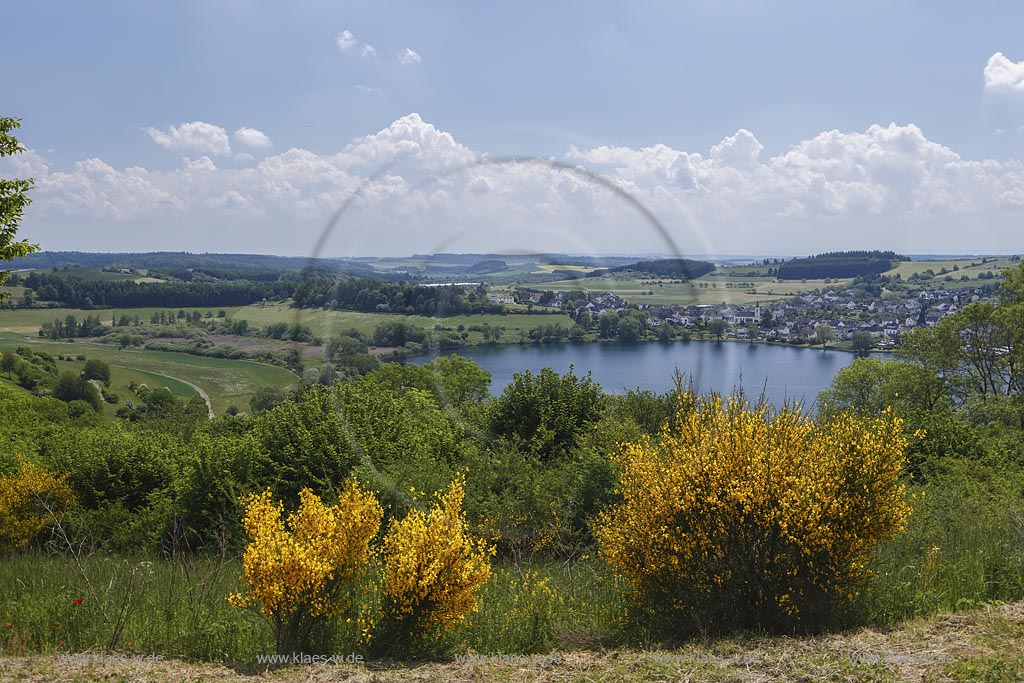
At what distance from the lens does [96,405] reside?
88.4 m

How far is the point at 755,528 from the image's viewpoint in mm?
7523

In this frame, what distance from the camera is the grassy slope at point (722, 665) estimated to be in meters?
6.33

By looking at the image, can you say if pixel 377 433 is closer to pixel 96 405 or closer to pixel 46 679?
pixel 46 679

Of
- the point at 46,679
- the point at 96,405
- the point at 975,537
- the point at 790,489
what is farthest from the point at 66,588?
the point at 96,405

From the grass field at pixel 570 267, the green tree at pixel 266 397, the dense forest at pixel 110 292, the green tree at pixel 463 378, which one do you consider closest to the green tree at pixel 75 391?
the green tree at pixel 266 397

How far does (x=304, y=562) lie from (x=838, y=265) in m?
100

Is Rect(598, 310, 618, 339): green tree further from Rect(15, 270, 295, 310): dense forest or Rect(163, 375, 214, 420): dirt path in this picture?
Rect(15, 270, 295, 310): dense forest

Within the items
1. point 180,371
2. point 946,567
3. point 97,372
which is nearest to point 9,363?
point 97,372

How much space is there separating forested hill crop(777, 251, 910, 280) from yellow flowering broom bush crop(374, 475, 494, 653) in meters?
66.1

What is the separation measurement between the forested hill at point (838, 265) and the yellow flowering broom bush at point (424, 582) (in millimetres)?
66084

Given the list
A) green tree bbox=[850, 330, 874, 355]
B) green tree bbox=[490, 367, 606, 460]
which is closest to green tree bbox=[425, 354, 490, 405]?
green tree bbox=[490, 367, 606, 460]

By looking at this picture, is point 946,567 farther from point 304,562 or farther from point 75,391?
point 75,391

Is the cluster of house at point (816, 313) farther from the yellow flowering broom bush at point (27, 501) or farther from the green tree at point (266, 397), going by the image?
the green tree at point (266, 397)

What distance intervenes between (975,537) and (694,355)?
4.65 meters
